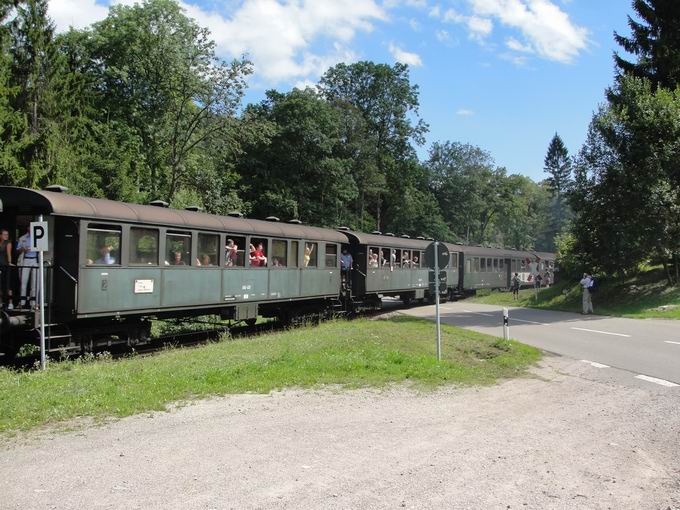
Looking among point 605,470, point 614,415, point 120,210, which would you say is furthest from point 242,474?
point 120,210

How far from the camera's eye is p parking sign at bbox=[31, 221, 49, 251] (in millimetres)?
10102

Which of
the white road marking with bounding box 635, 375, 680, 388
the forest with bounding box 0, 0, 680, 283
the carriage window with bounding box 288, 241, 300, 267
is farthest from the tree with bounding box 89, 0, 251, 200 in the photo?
the white road marking with bounding box 635, 375, 680, 388

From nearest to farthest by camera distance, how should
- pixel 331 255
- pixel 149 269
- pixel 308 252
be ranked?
1. pixel 149 269
2. pixel 308 252
3. pixel 331 255

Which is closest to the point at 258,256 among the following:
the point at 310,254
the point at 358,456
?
the point at 310,254

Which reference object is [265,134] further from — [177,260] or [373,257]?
[177,260]

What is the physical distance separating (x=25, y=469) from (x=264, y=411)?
2.95 metres

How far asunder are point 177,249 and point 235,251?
2151mm

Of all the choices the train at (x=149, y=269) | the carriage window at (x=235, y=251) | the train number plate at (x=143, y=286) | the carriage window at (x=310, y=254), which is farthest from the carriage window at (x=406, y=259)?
the train number plate at (x=143, y=286)

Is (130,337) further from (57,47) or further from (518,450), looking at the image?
(57,47)

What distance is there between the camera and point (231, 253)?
50.6ft

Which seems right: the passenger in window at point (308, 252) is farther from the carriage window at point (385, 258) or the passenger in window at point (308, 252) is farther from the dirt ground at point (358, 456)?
the dirt ground at point (358, 456)

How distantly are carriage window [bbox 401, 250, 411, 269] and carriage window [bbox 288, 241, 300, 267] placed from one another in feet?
28.4

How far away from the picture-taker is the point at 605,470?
5.58 metres

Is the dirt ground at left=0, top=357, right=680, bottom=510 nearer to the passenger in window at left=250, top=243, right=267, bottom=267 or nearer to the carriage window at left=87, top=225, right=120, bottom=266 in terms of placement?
the carriage window at left=87, top=225, right=120, bottom=266
